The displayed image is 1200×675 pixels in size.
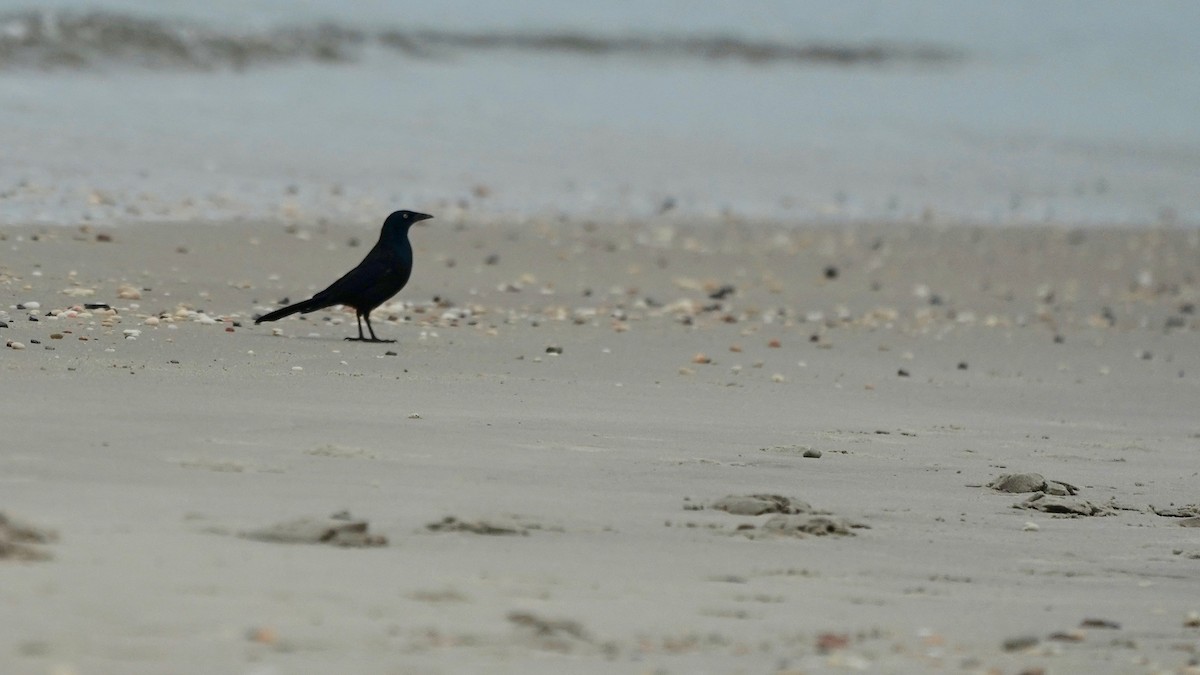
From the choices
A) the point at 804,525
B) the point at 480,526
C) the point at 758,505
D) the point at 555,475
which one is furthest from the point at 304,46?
the point at 480,526

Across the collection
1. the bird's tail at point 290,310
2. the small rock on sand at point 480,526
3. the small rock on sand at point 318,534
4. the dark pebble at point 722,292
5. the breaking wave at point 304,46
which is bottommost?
the small rock on sand at point 480,526

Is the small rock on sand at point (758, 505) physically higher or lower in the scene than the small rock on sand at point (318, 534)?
lower

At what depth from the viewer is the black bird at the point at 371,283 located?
363 inches

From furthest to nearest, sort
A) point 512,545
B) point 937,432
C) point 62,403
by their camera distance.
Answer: point 937,432 → point 62,403 → point 512,545

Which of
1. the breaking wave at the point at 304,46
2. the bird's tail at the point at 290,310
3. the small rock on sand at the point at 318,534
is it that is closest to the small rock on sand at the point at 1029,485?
the small rock on sand at the point at 318,534

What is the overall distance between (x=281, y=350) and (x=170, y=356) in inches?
25.2

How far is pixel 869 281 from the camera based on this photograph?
1377cm

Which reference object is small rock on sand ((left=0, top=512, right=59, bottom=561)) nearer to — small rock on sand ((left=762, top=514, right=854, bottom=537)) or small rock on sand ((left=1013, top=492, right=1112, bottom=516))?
small rock on sand ((left=762, top=514, right=854, bottom=537))

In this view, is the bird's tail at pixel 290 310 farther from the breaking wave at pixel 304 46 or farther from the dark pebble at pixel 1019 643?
the breaking wave at pixel 304 46

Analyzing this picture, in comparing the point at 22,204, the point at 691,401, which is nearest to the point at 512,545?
the point at 691,401

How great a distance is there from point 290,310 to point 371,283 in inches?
19.4

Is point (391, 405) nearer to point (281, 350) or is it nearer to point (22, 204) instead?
point (281, 350)

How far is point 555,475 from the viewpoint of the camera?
5.73 metres

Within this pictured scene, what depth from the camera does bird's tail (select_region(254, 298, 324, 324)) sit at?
898cm
